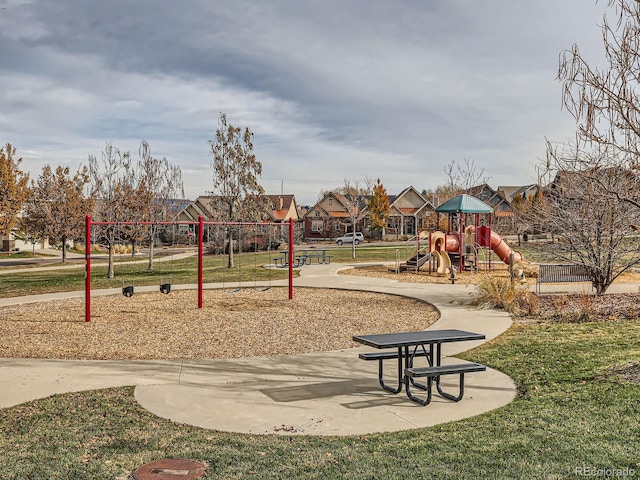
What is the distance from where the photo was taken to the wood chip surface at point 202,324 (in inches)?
423

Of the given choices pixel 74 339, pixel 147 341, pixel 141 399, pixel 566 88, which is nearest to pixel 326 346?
pixel 147 341

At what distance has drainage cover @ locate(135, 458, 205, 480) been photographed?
16.3ft

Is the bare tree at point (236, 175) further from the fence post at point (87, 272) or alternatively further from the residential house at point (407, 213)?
the residential house at point (407, 213)

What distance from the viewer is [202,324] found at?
1332 centimetres

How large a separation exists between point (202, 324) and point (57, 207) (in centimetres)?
2725

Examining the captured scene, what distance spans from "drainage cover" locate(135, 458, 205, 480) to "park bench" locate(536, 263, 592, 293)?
14369 millimetres

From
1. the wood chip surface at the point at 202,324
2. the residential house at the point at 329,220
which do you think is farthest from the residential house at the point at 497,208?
the wood chip surface at the point at 202,324

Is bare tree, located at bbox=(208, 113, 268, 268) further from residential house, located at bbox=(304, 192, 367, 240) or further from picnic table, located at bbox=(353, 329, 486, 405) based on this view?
residential house, located at bbox=(304, 192, 367, 240)

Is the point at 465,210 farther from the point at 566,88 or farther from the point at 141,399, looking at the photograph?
the point at 141,399

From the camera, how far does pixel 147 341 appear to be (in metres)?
11.4

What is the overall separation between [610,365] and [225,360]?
5906 mm

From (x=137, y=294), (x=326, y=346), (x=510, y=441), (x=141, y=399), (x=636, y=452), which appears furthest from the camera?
(x=137, y=294)

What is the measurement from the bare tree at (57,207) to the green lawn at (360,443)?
31.6 meters

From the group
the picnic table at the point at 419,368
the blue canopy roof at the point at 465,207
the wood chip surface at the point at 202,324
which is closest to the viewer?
the picnic table at the point at 419,368
